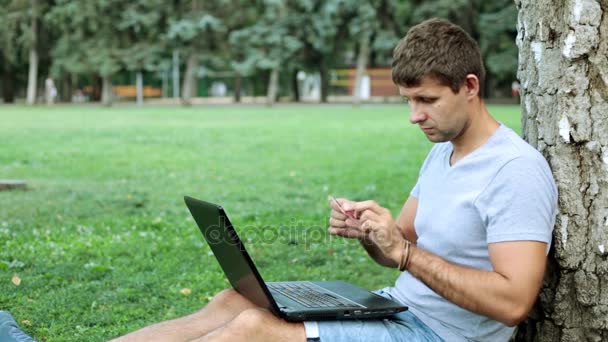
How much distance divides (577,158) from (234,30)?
42.3 metres

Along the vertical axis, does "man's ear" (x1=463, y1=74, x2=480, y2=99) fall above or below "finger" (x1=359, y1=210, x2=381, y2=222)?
above

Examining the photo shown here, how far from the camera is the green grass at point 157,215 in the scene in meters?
5.38

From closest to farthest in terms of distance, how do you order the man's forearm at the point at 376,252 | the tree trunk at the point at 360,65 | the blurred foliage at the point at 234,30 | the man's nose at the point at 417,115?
the man's nose at the point at 417,115
the man's forearm at the point at 376,252
the blurred foliage at the point at 234,30
the tree trunk at the point at 360,65

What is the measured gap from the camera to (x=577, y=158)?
3.12 meters

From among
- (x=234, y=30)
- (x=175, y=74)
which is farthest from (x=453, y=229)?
(x=234, y=30)

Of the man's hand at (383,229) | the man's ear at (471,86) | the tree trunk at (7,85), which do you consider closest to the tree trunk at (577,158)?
the man's ear at (471,86)

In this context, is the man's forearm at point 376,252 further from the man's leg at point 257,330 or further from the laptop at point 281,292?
the man's leg at point 257,330

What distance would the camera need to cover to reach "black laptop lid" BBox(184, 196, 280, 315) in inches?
106

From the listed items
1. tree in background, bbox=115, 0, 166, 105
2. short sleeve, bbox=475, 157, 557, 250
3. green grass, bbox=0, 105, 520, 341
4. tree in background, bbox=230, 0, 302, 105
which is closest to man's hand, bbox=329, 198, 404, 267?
short sleeve, bbox=475, 157, 557, 250

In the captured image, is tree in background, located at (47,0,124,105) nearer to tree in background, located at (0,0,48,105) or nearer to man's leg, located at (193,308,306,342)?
tree in background, located at (0,0,48,105)

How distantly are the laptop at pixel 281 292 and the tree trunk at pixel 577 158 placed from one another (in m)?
0.69

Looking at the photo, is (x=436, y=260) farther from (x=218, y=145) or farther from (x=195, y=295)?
(x=218, y=145)

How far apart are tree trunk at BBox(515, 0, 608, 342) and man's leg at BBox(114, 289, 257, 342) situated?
118 cm

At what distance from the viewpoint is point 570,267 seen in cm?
312
